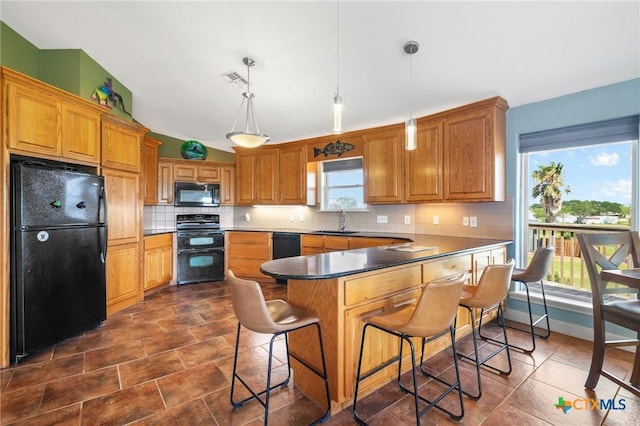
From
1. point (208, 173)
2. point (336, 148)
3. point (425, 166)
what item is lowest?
point (425, 166)

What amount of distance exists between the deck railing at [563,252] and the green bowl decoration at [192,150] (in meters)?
4.92

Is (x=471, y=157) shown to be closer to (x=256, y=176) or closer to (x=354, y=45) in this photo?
(x=354, y=45)

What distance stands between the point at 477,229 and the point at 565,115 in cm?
142

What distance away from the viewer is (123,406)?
1.80 meters

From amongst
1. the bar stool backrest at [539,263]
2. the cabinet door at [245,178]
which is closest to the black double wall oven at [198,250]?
the cabinet door at [245,178]

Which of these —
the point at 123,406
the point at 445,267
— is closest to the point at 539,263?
the point at 445,267

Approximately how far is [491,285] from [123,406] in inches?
97.3

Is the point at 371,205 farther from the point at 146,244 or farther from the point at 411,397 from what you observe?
the point at 146,244

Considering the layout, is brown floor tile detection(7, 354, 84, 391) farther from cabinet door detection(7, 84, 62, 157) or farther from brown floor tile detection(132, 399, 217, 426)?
cabinet door detection(7, 84, 62, 157)

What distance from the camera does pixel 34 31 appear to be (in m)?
2.50

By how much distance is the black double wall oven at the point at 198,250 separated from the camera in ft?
15.4

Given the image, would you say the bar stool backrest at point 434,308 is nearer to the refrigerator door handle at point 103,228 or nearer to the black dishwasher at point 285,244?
the refrigerator door handle at point 103,228

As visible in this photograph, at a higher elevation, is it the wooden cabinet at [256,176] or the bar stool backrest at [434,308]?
the wooden cabinet at [256,176]

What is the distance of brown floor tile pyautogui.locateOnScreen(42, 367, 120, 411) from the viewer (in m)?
1.85
